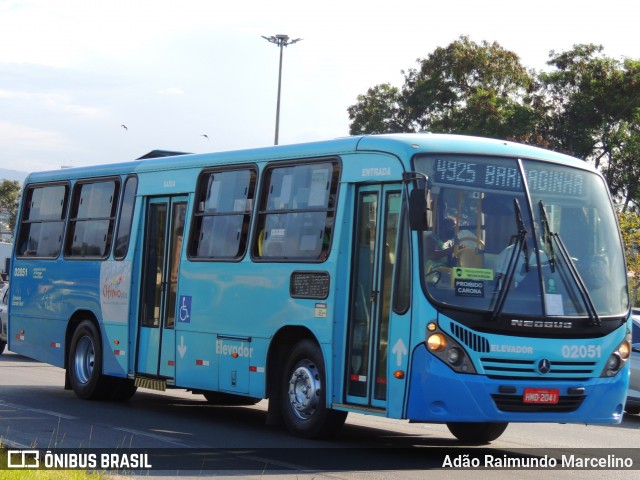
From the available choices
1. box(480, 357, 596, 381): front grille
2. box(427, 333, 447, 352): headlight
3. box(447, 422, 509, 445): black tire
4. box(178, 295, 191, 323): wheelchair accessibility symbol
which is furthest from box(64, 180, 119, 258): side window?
box(480, 357, 596, 381): front grille

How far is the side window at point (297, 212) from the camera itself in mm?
12633

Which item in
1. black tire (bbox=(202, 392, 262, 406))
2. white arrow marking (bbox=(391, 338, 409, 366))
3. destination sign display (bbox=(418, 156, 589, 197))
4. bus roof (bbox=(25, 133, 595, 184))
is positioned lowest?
black tire (bbox=(202, 392, 262, 406))

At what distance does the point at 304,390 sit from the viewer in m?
12.6

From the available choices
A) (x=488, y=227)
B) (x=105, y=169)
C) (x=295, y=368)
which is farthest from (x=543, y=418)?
(x=105, y=169)

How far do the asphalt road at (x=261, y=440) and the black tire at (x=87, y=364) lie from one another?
25 centimetres

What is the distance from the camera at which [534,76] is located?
5050 cm

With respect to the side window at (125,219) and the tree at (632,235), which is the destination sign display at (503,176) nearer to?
the side window at (125,219)

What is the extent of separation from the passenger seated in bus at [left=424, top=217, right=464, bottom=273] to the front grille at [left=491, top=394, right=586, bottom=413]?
4.38 feet

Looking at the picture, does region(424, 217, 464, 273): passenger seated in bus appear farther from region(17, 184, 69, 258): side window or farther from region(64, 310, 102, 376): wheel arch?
region(17, 184, 69, 258): side window

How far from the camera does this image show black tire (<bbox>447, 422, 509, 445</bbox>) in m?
13.1

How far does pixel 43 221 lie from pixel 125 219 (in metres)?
2.63

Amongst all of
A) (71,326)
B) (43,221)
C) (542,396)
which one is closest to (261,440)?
(542,396)

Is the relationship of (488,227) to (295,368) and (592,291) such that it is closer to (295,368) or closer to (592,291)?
(592,291)

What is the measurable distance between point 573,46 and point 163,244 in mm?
35055
